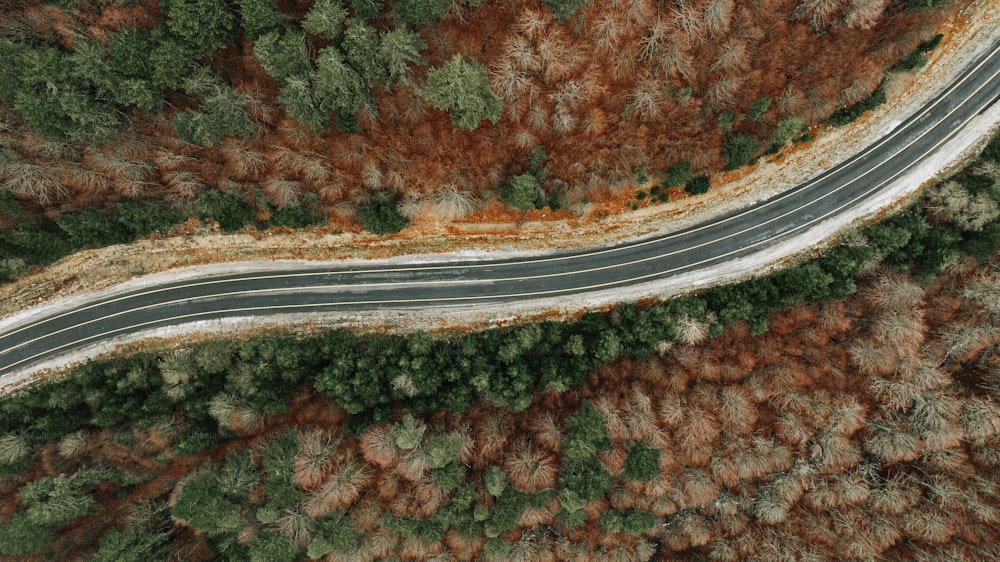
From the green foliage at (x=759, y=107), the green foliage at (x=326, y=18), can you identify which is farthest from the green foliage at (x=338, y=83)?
A: the green foliage at (x=759, y=107)

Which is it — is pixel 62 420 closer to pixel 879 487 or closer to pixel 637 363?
pixel 637 363

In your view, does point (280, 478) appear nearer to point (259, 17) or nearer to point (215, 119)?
point (215, 119)

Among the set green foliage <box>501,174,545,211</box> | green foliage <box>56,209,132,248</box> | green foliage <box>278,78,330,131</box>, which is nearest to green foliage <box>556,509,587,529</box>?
green foliage <box>501,174,545,211</box>

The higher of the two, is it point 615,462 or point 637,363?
point 637,363

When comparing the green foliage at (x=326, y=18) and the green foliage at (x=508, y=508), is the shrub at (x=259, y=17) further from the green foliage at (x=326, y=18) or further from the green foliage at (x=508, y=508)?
the green foliage at (x=508, y=508)

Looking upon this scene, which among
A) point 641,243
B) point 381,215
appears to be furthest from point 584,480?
point 381,215

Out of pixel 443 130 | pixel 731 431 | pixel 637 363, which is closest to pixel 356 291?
pixel 443 130

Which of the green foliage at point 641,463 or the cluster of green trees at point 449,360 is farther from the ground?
the cluster of green trees at point 449,360
